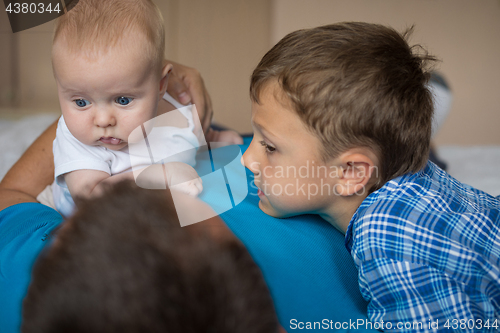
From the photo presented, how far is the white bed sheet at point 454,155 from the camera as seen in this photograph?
163 cm

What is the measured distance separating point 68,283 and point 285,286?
14.9 inches

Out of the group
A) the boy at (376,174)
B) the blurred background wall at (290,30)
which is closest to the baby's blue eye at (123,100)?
the boy at (376,174)

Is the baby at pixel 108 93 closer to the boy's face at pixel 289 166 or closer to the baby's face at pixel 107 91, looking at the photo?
the baby's face at pixel 107 91

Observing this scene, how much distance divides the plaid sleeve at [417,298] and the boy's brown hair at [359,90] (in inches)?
9.4

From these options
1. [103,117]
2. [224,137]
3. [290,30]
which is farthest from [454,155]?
[290,30]

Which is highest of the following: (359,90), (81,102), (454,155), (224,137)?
(359,90)

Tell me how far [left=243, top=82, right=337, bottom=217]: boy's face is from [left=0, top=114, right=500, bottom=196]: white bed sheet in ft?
3.24

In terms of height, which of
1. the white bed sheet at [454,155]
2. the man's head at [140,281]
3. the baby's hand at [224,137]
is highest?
the man's head at [140,281]

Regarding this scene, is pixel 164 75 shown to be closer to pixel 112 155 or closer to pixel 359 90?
pixel 112 155

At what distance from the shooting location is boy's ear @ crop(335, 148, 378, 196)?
86cm

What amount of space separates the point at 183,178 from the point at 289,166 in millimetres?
231

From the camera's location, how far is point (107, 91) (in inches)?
35.3

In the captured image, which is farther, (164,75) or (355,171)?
(164,75)

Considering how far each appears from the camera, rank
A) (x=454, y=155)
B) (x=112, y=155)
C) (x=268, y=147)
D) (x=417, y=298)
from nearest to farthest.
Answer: (x=417, y=298), (x=268, y=147), (x=112, y=155), (x=454, y=155)
